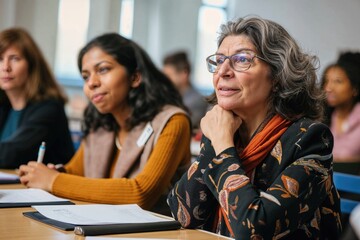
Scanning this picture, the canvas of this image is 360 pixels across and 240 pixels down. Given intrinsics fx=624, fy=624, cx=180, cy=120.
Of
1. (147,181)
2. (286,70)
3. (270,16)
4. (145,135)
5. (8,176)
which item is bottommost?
(8,176)

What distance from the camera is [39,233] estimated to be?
157 centimetres

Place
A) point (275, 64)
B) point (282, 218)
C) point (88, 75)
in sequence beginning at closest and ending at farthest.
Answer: point (282, 218)
point (275, 64)
point (88, 75)

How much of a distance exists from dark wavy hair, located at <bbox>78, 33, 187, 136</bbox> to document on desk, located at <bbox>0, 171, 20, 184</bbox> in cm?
47

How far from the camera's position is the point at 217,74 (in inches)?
75.5

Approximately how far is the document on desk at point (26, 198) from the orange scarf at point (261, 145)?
647mm

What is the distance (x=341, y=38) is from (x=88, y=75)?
6.21 m

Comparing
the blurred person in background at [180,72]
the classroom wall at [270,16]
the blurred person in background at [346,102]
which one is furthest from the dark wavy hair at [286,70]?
the classroom wall at [270,16]

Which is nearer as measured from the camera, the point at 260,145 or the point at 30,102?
the point at 260,145

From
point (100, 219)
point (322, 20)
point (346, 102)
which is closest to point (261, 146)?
point (100, 219)

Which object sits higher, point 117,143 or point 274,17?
point 274,17

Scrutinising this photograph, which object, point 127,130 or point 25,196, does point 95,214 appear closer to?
point 25,196

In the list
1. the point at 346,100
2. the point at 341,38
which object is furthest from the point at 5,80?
the point at 341,38

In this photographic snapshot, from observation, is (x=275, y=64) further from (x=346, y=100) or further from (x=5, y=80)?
(x=346, y=100)

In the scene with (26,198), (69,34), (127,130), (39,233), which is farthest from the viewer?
(69,34)
